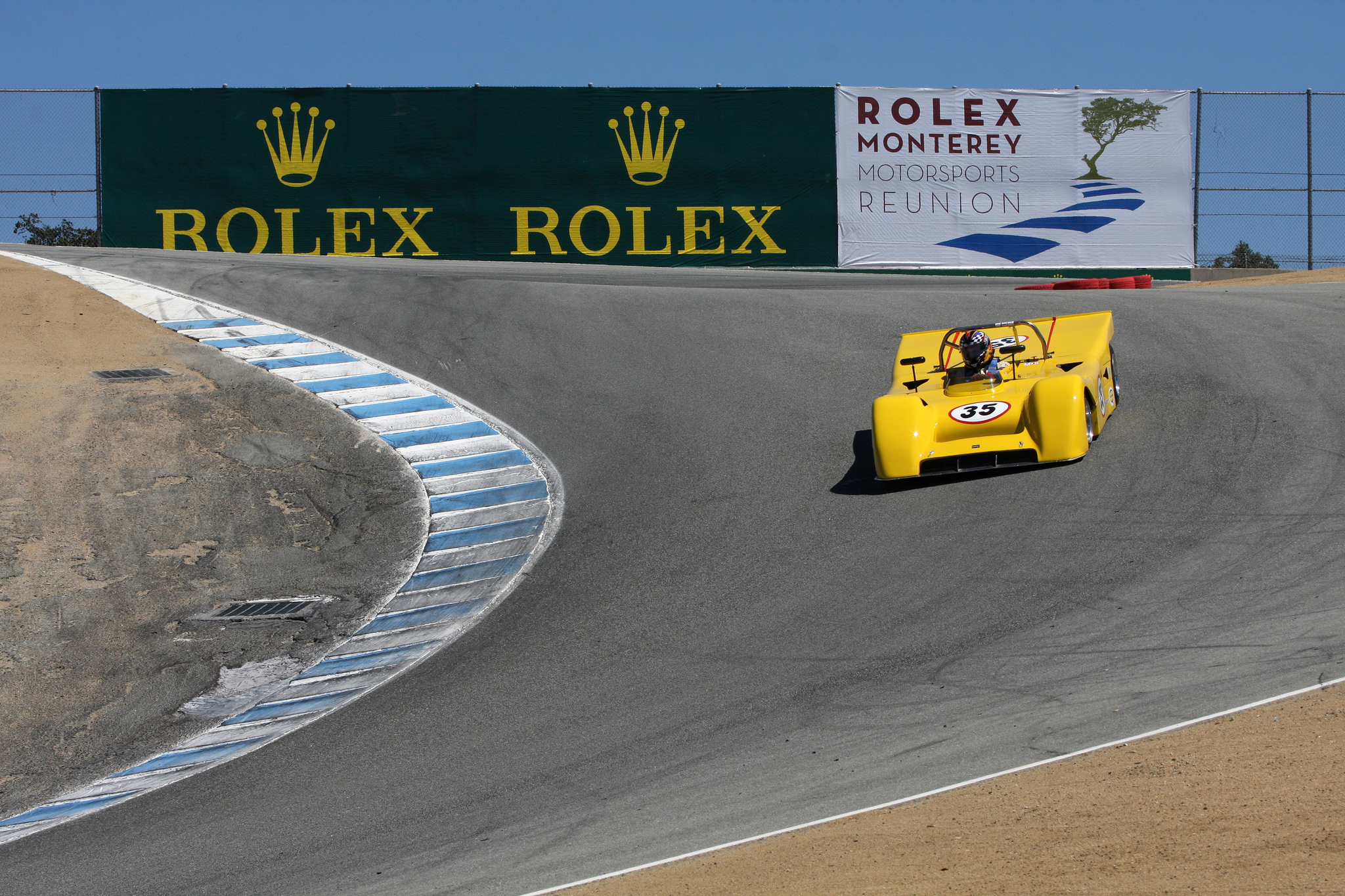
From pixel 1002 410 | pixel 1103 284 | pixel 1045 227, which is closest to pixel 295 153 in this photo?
pixel 1045 227

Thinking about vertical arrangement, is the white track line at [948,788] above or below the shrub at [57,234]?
below

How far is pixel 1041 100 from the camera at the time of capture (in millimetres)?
22188

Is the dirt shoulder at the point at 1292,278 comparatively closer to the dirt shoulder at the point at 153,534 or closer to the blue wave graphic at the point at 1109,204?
the blue wave graphic at the point at 1109,204

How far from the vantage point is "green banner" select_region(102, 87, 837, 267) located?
2139 cm

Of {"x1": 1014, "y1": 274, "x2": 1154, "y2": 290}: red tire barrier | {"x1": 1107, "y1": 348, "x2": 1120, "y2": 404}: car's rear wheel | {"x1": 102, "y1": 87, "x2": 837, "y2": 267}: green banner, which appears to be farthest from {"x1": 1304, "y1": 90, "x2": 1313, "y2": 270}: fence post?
{"x1": 1107, "y1": 348, "x2": 1120, "y2": 404}: car's rear wheel

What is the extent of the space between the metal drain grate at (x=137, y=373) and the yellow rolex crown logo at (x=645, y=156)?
11.0 m

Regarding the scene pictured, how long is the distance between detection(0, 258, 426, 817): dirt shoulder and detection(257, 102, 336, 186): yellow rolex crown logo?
8353 millimetres

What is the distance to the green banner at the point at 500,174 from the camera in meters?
21.4

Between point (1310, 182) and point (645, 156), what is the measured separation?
12.4m

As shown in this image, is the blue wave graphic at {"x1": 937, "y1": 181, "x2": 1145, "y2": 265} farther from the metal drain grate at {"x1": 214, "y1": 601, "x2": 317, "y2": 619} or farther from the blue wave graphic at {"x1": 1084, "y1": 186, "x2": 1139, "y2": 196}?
the metal drain grate at {"x1": 214, "y1": 601, "x2": 317, "y2": 619}

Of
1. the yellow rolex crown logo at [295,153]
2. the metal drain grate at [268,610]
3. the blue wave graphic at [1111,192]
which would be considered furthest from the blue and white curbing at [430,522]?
the blue wave graphic at [1111,192]

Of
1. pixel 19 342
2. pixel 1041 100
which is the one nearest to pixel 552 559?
pixel 19 342

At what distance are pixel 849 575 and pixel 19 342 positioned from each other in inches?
397

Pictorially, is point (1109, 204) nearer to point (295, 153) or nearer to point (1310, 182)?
point (1310, 182)
